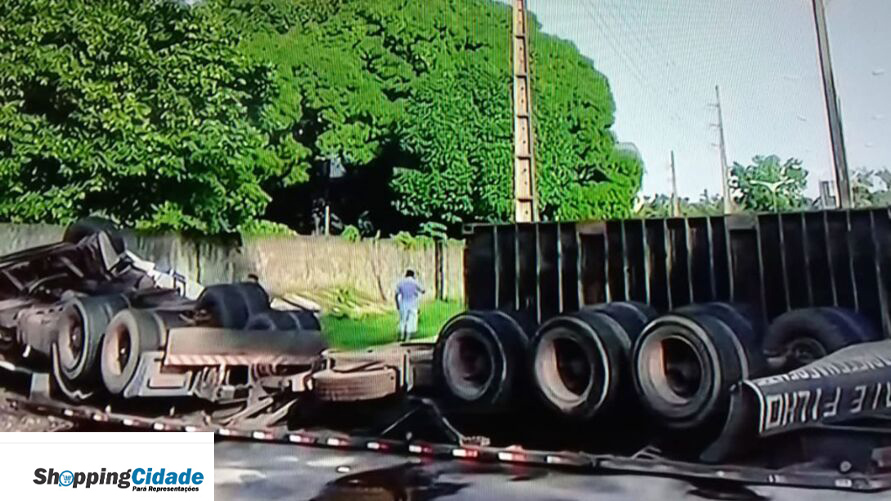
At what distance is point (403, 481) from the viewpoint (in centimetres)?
226

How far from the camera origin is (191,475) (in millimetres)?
2365

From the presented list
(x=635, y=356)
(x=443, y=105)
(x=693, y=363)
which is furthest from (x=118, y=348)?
(x=693, y=363)

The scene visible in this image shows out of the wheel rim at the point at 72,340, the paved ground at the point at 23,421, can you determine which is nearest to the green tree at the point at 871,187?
the wheel rim at the point at 72,340

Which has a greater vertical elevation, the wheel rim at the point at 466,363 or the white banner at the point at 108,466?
the wheel rim at the point at 466,363

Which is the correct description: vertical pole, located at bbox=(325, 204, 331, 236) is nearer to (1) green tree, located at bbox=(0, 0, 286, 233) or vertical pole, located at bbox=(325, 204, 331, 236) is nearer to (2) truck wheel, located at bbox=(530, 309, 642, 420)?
(1) green tree, located at bbox=(0, 0, 286, 233)

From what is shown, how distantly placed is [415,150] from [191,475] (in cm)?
108

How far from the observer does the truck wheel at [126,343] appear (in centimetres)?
246

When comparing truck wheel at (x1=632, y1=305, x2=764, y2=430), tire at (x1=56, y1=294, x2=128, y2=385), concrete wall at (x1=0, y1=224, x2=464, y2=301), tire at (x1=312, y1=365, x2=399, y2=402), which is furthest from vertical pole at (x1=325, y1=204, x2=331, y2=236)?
truck wheel at (x1=632, y1=305, x2=764, y2=430)

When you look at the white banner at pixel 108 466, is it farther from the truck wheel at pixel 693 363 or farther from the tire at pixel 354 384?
the truck wheel at pixel 693 363

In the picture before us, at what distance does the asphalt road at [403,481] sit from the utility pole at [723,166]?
2.26 feet

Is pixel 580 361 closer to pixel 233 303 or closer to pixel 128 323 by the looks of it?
pixel 233 303

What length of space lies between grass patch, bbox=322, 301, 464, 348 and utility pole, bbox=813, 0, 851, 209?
40.4 inches

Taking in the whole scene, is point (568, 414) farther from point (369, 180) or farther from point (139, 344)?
point (139, 344)

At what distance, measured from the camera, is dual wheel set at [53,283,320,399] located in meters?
2.43
